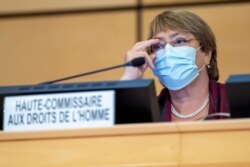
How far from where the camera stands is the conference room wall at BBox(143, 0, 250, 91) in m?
2.58

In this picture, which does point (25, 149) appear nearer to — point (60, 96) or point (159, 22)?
point (60, 96)

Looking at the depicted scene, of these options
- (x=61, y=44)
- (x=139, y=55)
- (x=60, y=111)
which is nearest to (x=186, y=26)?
(x=139, y=55)

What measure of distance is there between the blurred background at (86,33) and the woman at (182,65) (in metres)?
0.92

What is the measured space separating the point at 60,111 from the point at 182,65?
0.52 meters

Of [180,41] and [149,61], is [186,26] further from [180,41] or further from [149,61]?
[149,61]

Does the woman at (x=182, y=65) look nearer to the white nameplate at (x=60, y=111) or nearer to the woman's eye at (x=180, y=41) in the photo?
the woman's eye at (x=180, y=41)

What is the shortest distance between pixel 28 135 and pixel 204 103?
640 millimetres

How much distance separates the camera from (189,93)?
163 centimetres

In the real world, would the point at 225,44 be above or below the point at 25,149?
above

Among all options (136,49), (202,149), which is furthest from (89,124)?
(136,49)

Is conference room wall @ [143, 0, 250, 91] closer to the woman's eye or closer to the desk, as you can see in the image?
the woman's eye

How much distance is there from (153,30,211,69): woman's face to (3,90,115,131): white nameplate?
48 cm

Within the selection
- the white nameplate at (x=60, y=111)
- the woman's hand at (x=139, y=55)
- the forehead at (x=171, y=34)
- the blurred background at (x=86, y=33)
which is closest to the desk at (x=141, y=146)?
the white nameplate at (x=60, y=111)

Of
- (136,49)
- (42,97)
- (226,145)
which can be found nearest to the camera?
(226,145)
